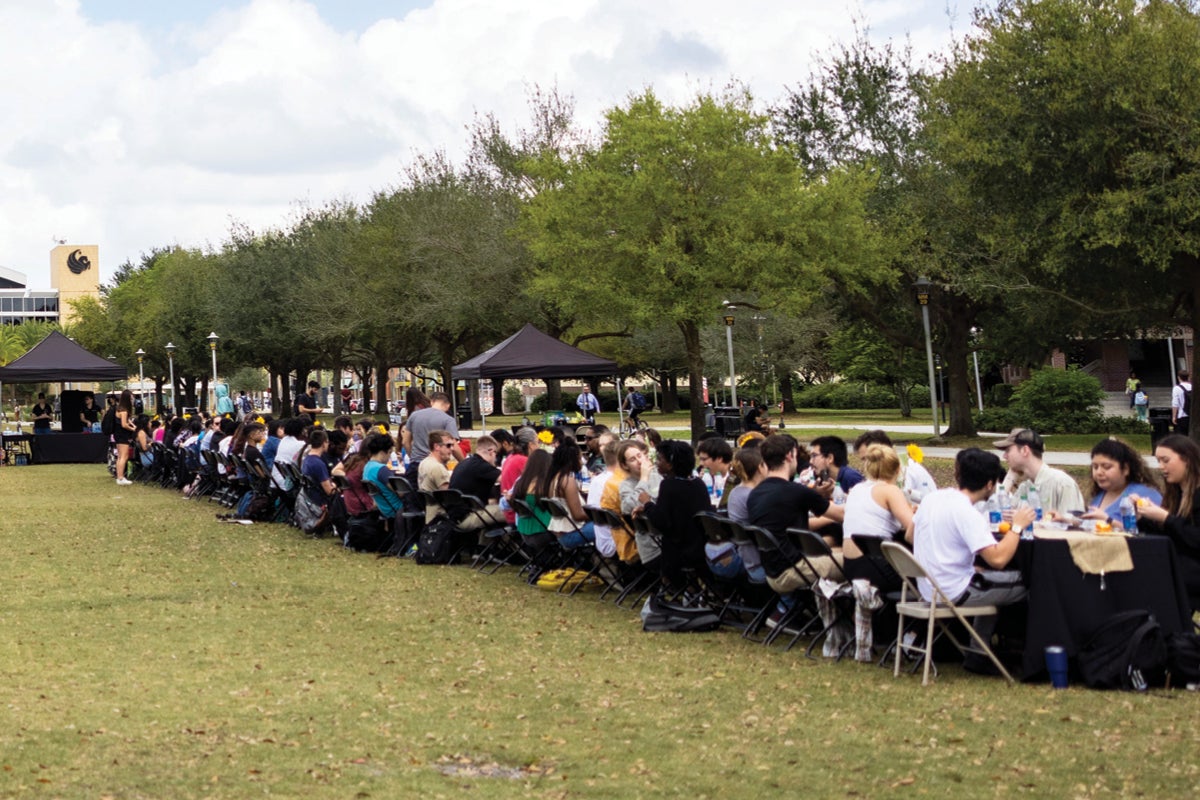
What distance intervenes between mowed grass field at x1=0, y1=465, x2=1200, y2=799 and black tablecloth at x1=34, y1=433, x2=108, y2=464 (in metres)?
24.5

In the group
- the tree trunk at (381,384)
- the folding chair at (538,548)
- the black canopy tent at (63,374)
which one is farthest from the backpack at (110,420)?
the tree trunk at (381,384)

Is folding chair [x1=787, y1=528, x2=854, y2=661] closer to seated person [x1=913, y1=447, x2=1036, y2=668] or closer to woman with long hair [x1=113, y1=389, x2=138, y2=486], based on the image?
seated person [x1=913, y1=447, x2=1036, y2=668]

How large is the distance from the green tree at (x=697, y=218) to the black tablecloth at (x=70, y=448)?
12186 millimetres

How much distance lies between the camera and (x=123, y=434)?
27.9 metres

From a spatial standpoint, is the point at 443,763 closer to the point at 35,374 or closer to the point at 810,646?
the point at 810,646

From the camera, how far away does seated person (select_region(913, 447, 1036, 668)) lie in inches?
311

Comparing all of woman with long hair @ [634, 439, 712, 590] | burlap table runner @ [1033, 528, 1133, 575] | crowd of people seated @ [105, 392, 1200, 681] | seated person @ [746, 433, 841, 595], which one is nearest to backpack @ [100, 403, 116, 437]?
crowd of people seated @ [105, 392, 1200, 681]

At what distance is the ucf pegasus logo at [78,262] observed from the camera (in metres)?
174

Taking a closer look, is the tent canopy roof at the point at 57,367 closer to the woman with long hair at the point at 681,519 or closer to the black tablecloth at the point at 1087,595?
the woman with long hair at the point at 681,519

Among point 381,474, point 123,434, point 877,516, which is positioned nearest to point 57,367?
point 123,434

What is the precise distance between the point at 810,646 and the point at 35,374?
28383 millimetres

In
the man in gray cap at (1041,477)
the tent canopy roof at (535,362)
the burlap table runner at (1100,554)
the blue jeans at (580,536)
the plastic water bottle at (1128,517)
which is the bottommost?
the blue jeans at (580,536)

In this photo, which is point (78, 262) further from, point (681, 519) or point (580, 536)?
point (681, 519)

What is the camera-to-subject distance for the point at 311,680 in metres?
8.50
